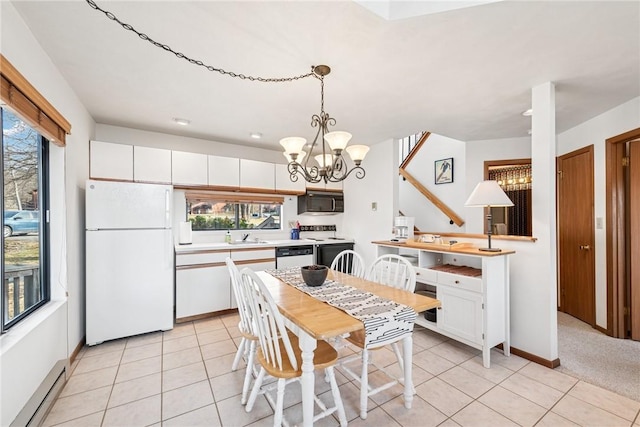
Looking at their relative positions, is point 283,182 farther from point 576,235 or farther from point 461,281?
point 576,235

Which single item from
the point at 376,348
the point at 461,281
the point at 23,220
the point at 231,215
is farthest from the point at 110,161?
the point at 461,281

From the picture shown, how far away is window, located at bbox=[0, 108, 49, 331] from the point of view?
1.67m

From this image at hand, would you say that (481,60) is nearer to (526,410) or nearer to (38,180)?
(526,410)

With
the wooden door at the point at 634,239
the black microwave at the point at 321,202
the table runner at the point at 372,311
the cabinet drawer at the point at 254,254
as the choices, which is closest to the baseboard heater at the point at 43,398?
the table runner at the point at 372,311

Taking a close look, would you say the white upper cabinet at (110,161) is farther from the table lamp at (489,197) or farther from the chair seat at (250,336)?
the table lamp at (489,197)

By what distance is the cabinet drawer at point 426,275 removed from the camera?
2.78 meters

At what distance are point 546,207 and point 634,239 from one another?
1.36 metres

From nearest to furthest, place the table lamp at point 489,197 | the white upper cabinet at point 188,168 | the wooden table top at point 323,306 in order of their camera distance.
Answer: the wooden table top at point 323,306
the table lamp at point 489,197
the white upper cabinet at point 188,168

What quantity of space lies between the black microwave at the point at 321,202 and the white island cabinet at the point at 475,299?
2.13 meters

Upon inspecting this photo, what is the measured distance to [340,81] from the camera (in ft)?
7.77

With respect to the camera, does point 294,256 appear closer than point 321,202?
Yes

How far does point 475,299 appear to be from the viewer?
2.44m

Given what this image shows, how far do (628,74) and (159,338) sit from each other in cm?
→ 489

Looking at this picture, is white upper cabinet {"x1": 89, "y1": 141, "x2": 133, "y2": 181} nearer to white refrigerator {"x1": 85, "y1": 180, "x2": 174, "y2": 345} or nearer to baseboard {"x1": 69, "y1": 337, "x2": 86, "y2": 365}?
white refrigerator {"x1": 85, "y1": 180, "x2": 174, "y2": 345}
